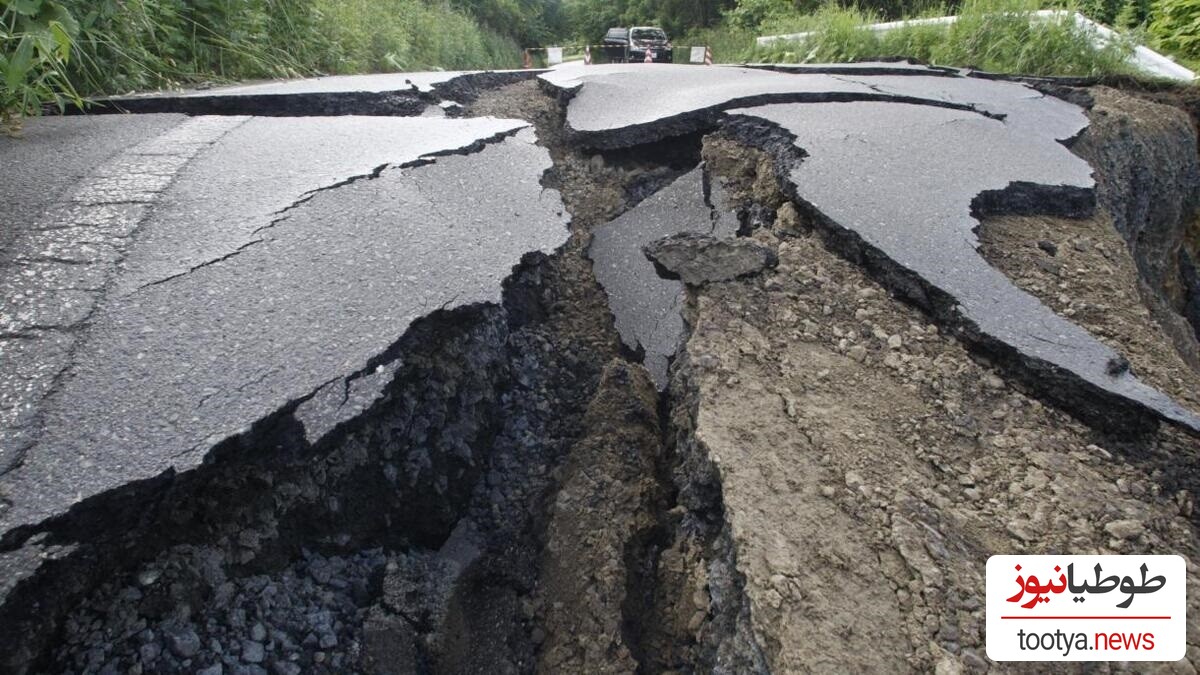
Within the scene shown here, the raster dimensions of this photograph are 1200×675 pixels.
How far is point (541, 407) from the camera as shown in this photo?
2396mm

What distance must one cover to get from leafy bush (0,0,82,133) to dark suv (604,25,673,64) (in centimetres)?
1466

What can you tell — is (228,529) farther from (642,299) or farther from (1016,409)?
(1016,409)

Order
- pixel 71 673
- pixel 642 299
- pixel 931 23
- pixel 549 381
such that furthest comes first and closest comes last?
pixel 931 23
pixel 642 299
pixel 549 381
pixel 71 673

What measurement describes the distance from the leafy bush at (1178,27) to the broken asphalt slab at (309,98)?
24.0ft

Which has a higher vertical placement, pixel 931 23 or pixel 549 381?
pixel 931 23

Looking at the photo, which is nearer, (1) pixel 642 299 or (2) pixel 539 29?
(1) pixel 642 299

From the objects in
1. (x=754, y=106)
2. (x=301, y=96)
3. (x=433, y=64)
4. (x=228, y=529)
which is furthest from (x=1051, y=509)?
(x=433, y=64)

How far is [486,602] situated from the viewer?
196cm

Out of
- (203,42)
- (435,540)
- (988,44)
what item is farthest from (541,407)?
(988,44)

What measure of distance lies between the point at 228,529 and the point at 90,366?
1.85 feet

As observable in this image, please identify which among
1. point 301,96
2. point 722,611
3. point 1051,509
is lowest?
point 722,611

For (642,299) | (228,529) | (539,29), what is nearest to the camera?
(228,529)

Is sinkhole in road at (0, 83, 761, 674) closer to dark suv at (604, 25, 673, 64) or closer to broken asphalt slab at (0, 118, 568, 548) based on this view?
broken asphalt slab at (0, 118, 568, 548)

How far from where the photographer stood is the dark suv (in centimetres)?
1675
